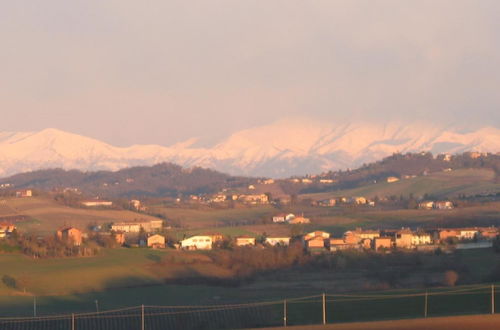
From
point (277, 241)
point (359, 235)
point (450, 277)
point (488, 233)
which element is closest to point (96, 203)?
point (277, 241)

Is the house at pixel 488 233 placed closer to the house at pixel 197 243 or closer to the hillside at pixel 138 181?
the house at pixel 197 243

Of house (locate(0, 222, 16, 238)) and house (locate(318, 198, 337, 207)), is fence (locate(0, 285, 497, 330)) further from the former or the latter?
house (locate(318, 198, 337, 207))

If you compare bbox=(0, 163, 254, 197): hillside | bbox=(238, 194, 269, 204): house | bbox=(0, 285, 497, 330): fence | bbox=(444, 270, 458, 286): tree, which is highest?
bbox=(0, 163, 254, 197): hillside

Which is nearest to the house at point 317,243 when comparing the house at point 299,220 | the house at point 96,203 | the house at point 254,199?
the house at point 299,220

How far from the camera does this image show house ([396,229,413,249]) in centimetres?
5714

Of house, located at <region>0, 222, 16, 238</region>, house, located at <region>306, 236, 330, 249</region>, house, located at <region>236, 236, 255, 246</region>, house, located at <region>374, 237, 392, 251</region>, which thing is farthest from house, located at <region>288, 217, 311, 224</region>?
house, located at <region>0, 222, 16, 238</region>

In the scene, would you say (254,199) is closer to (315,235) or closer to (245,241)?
(315,235)

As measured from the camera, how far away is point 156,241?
61.6m

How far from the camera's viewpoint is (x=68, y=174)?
530 feet

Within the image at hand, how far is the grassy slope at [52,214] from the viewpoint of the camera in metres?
74.7

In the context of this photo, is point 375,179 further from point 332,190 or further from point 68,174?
point 68,174

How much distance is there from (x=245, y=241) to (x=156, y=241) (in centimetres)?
471

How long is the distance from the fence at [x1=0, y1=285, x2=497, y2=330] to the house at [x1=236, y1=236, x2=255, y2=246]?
25.7m

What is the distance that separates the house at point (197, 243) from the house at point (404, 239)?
9435mm
